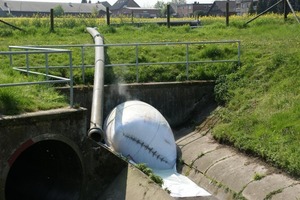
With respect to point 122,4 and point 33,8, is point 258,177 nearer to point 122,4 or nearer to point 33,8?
point 33,8

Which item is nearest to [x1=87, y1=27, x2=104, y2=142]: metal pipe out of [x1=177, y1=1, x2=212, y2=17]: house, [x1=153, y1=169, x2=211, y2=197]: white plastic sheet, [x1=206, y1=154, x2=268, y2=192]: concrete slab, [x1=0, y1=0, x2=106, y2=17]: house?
[x1=153, y1=169, x2=211, y2=197]: white plastic sheet

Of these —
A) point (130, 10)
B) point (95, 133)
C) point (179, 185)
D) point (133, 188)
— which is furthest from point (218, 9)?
point (133, 188)

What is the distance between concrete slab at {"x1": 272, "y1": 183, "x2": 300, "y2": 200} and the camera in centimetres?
1009

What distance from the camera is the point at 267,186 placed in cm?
1078

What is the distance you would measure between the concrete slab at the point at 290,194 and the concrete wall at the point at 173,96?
636 cm

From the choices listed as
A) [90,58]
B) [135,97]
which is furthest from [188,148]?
[90,58]

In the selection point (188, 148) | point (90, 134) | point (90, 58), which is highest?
point (90, 58)

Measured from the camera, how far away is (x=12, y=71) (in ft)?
44.9

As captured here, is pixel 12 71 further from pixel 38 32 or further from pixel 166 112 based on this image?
pixel 38 32

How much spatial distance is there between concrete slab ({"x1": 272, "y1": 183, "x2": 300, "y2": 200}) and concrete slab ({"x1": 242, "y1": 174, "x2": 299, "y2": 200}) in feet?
0.30

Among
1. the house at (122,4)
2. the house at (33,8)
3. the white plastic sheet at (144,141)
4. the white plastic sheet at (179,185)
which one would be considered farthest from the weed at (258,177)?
the house at (122,4)

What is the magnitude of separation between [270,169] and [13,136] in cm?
531

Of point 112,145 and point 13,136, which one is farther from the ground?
point 13,136

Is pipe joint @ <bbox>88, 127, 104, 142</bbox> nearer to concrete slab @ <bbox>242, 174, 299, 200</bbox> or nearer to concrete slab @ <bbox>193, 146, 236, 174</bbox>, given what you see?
concrete slab @ <bbox>193, 146, 236, 174</bbox>
